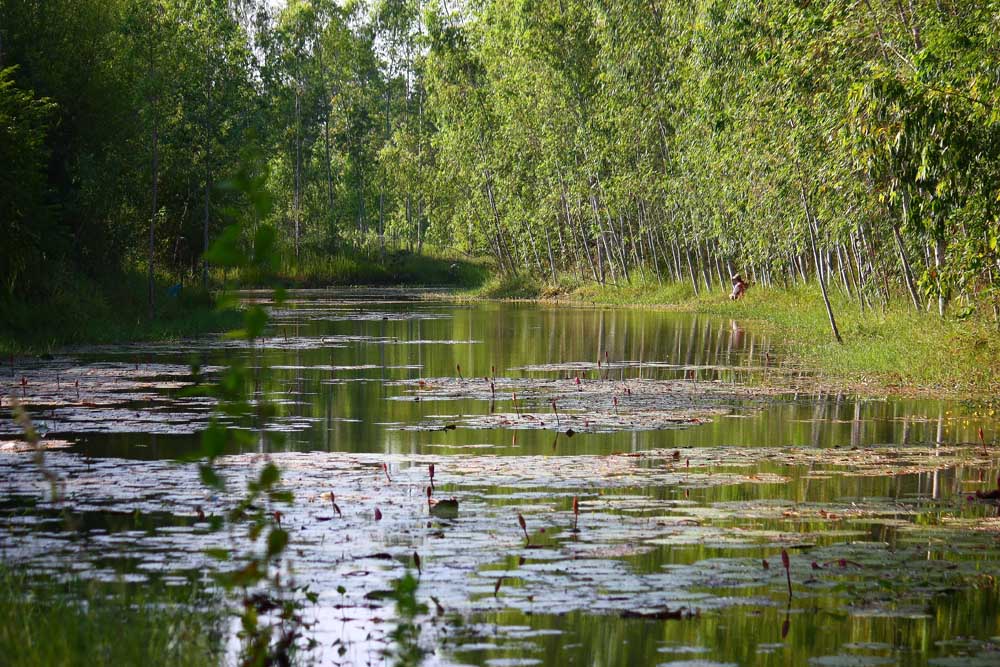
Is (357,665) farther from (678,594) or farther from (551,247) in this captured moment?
(551,247)

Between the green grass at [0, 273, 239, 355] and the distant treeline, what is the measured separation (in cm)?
63

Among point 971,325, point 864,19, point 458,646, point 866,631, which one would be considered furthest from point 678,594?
point 864,19

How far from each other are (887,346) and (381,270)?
187 feet

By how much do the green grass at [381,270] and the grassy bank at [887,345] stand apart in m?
37.6

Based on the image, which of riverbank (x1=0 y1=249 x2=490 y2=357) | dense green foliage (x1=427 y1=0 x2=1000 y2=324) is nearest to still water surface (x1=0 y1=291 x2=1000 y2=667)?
dense green foliage (x1=427 y1=0 x2=1000 y2=324)

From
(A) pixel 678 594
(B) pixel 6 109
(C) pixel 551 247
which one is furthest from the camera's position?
(C) pixel 551 247

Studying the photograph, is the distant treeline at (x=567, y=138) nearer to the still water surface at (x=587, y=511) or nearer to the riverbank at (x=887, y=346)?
the riverbank at (x=887, y=346)

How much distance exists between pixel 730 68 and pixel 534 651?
2188 centimetres

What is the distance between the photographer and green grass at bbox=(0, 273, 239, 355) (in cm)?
2566

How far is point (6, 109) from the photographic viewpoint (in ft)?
79.7

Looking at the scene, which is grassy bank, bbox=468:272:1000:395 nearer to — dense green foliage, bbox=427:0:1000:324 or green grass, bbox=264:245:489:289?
dense green foliage, bbox=427:0:1000:324

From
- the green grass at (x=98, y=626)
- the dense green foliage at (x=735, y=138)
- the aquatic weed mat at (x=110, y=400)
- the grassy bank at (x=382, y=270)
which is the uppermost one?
the dense green foliage at (x=735, y=138)

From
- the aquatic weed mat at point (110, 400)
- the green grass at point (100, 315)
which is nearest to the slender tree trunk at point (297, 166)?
the green grass at point (100, 315)

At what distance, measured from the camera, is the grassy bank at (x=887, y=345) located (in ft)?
61.3
